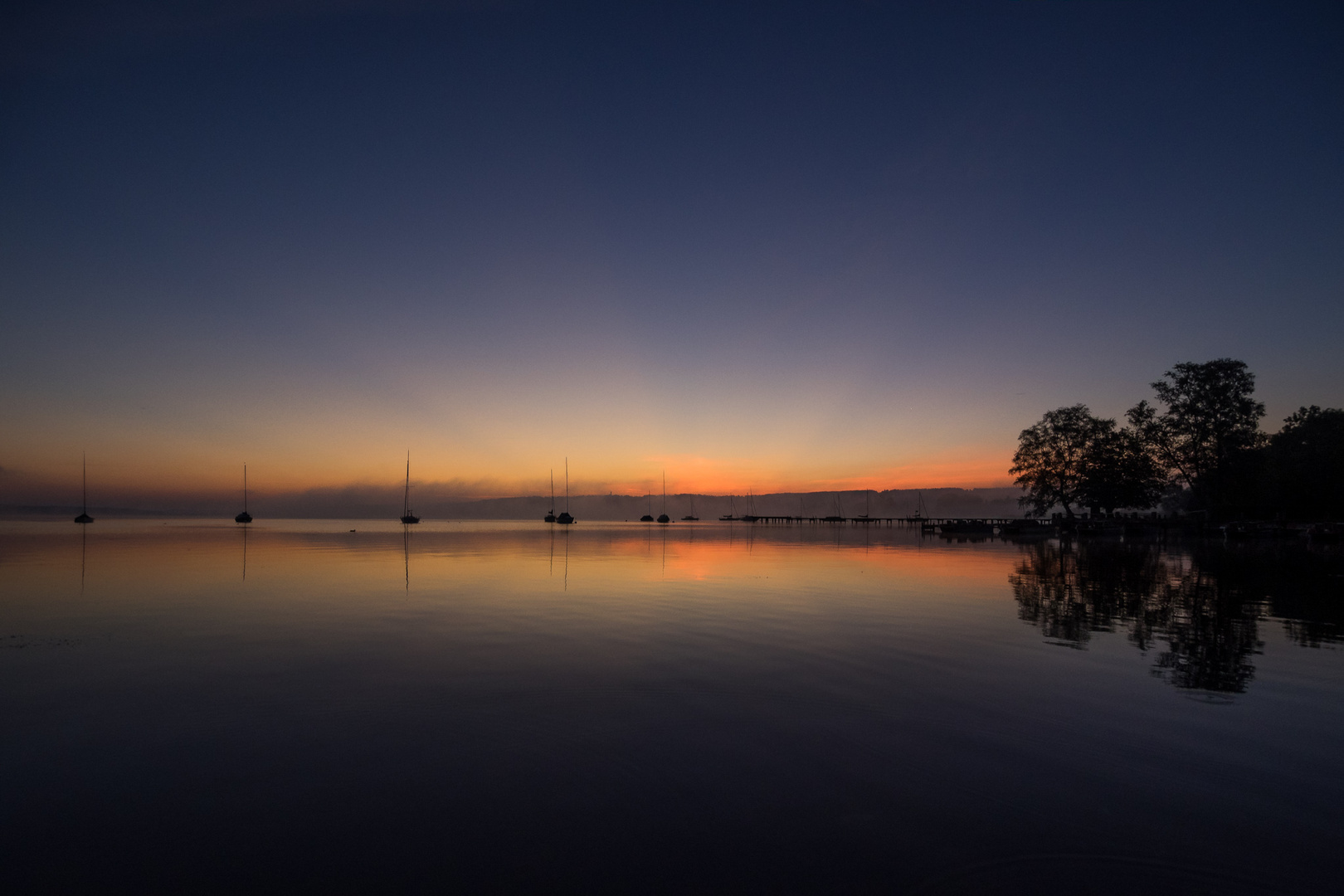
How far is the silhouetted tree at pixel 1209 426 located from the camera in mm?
76875

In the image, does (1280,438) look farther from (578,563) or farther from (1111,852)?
(1111,852)

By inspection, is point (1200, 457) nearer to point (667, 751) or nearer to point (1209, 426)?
point (1209, 426)

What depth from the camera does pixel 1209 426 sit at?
7900cm

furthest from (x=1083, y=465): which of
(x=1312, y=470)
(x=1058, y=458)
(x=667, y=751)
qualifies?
(x=667, y=751)

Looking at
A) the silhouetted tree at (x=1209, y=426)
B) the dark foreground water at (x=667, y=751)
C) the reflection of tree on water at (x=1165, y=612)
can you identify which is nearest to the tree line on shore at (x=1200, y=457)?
the silhouetted tree at (x=1209, y=426)

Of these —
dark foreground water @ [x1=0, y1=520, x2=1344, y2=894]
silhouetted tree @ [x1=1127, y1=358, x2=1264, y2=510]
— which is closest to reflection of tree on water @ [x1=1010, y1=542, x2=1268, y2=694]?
dark foreground water @ [x1=0, y1=520, x2=1344, y2=894]

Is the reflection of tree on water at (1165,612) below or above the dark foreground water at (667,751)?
below

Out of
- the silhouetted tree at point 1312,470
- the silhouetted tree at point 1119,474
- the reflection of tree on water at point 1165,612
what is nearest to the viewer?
the reflection of tree on water at point 1165,612

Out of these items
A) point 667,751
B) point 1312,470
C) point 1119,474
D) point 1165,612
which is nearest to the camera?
point 667,751

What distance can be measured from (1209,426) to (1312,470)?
1141 centimetres

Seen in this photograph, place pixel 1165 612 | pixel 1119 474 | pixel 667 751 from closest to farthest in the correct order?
pixel 667 751 → pixel 1165 612 → pixel 1119 474

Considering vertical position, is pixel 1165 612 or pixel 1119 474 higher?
Result: pixel 1119 474

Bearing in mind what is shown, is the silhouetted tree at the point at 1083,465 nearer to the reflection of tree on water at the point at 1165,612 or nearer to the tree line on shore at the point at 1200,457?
the tree line on shore at the point at 1200,457

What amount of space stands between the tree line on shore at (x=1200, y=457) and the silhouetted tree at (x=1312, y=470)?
130 millimetres
